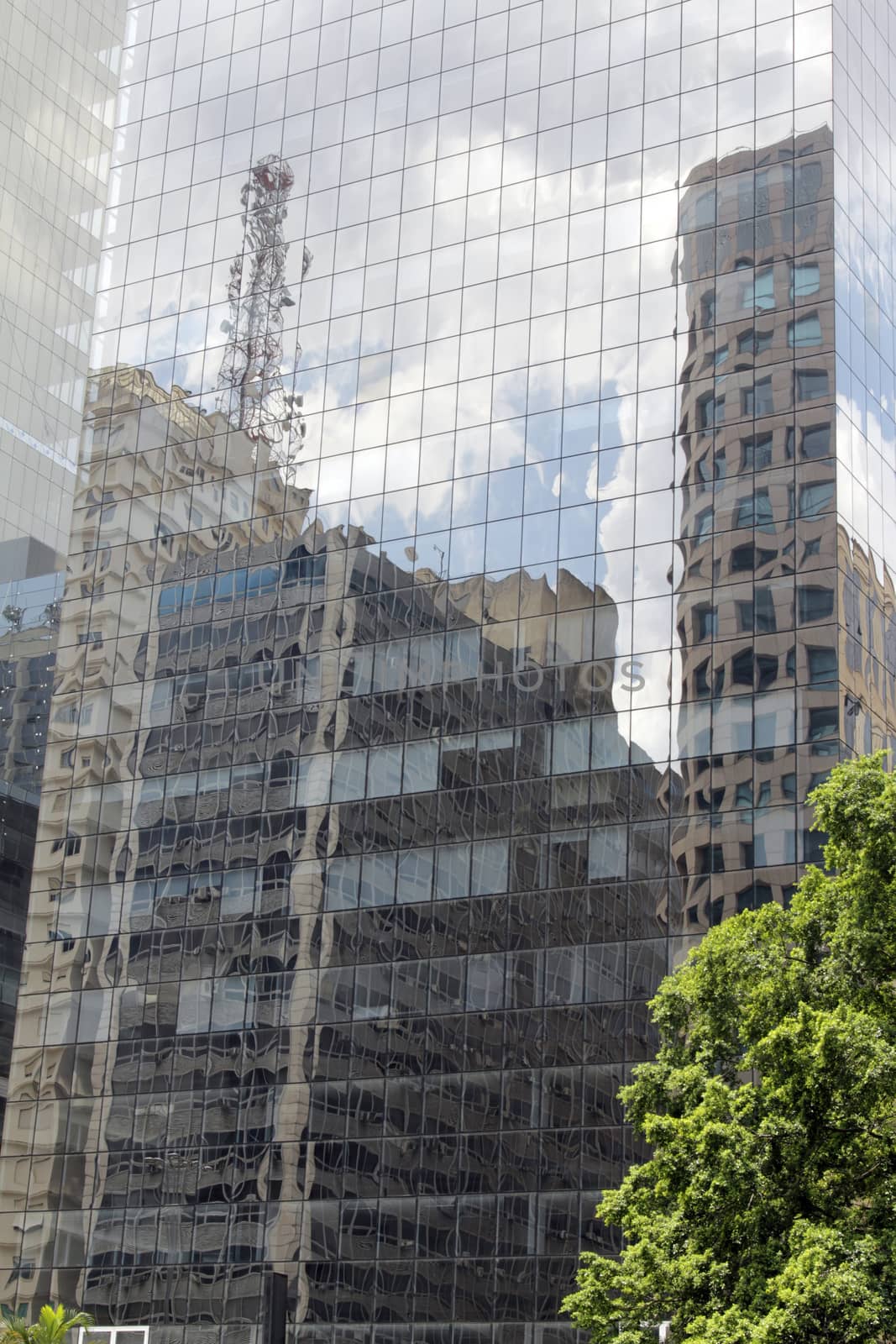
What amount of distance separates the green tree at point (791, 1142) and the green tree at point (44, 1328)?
24.4m

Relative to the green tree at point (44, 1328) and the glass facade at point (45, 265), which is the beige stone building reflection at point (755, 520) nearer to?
the green tree at point (44, 1328)

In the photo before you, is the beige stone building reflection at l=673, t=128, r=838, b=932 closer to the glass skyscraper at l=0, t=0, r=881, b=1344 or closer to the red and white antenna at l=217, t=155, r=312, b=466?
the glass skyscraper at l=0, t=0, r=881, b=1344

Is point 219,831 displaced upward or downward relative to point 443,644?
downward

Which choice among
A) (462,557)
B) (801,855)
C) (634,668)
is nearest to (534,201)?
(462,557)

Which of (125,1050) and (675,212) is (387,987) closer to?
(125,1050)

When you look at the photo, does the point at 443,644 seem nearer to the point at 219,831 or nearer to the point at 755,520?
the point at 219,831

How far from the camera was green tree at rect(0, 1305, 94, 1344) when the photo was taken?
60375mm

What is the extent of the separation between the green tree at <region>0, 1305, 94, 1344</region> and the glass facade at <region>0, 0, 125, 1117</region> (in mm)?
54036

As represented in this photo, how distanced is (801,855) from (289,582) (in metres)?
25.1

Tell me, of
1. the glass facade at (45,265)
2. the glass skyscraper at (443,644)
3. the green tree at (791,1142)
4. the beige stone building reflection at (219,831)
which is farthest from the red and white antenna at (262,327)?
the green tree at (791,1142)

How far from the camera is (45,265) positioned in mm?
129625

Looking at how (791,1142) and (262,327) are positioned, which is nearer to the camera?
(791,1142)

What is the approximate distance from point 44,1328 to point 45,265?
8615cm

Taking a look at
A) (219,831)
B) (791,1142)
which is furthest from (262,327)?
(791,1142)
